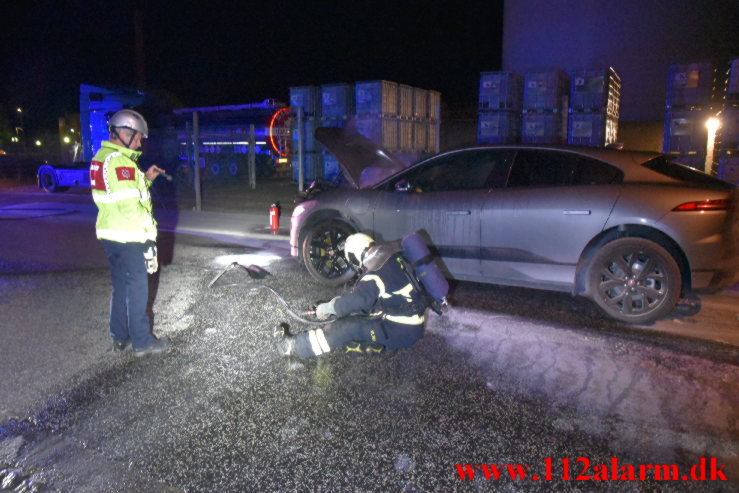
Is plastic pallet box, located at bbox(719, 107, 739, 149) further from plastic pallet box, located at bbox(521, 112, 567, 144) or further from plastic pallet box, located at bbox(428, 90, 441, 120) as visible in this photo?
plastic pallet box, located at bbox(428, 90, 441, 120)

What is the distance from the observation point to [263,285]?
21.4 ft

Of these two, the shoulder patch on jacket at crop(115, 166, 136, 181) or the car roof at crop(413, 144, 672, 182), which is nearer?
the shoulder patch on jacket at crop(115, 166, 136, 181)

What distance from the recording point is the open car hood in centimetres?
693

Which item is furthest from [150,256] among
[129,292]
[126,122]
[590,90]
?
[590,90]

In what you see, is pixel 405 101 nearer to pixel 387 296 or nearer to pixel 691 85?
pixel 691 85

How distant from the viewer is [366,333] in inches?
165

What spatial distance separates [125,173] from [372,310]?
2.03 meters

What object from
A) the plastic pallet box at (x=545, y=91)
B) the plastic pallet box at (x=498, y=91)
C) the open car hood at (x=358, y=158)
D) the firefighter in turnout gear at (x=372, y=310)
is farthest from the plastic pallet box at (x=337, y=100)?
the firefighter in turnout gear at (x=372, y=310)

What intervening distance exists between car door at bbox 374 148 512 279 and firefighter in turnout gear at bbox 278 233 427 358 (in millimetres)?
1686

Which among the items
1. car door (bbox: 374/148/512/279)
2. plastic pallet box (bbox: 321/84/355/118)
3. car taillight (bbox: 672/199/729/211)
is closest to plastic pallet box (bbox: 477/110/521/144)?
plastic pallet box (bbox: 321/84/355/118)

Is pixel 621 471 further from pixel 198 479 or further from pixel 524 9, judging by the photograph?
pixel 524 9

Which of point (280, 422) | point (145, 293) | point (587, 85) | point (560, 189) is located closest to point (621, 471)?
point (280, 422)

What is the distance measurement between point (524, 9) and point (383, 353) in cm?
2212

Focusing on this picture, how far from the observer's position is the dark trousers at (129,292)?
4227mm
